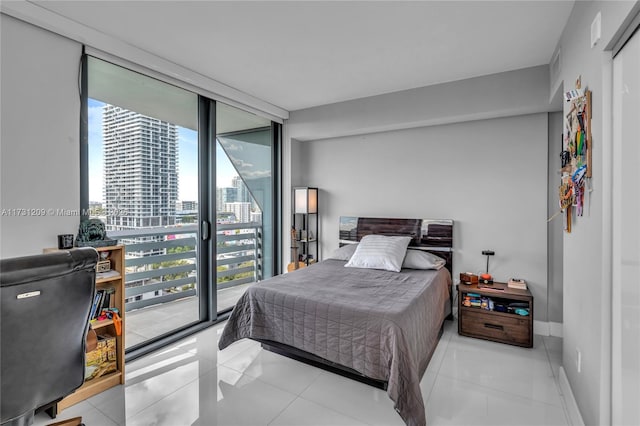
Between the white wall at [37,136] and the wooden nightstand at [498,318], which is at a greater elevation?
the white wall at [37,136]

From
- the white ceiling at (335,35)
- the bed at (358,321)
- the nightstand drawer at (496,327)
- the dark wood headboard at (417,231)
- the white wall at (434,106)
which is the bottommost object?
→ the nightstand drawer at (496,327)

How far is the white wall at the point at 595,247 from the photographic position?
151 cm

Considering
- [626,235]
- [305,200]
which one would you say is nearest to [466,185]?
[305,200]

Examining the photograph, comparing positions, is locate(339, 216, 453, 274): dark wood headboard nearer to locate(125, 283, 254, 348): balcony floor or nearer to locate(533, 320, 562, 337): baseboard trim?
locate(533, 320, 562, 337): baseboard trim

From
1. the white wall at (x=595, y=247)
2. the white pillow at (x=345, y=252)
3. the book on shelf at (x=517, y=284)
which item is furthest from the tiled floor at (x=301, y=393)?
the white pillow at (x=345, y=252)

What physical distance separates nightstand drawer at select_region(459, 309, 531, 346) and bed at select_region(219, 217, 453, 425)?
0.30m

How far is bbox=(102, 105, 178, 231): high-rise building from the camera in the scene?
2.76 metres

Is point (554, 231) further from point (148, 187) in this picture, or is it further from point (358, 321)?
point (148, 187)

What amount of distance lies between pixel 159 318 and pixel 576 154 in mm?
3872

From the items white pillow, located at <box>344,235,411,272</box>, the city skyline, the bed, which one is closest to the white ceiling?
the city skyline

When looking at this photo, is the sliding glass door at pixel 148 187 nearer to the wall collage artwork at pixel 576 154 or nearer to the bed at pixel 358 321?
the bed at pixel 358 321

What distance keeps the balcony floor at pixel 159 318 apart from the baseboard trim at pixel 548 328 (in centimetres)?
352

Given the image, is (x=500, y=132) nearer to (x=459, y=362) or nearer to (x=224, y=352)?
(x=459, y=362)

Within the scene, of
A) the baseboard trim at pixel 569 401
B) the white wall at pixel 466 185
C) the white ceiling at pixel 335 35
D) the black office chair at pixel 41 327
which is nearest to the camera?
the black office chair at pixel 41 327
